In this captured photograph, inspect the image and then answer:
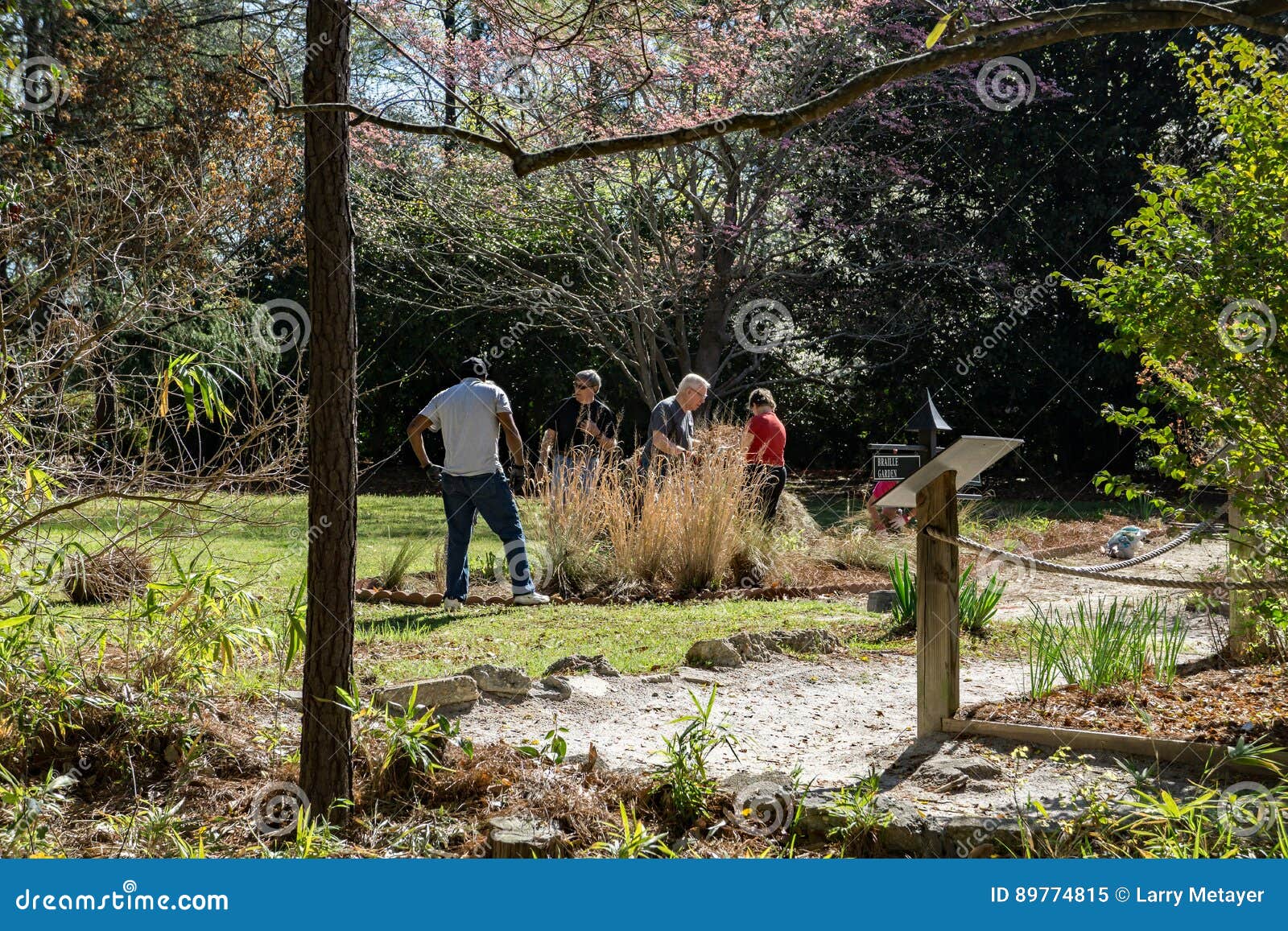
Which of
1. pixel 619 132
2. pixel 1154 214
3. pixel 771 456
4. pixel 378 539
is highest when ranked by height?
pixel 619 132

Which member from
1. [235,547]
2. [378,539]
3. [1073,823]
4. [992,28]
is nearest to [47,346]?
[992,28]

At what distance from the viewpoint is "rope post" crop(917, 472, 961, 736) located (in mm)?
4445

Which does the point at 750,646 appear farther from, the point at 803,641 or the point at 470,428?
the point at 470,428

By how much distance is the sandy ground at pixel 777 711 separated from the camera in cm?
444

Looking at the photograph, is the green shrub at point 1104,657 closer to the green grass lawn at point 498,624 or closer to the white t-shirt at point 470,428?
the green grass lawn at point 498,624

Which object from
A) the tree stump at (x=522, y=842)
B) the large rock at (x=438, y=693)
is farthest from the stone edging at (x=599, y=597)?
the tree stump at (x=522, y=842)

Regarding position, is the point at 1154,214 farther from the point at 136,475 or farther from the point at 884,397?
the point at 884,397

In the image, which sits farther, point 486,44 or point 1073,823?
point 486,44

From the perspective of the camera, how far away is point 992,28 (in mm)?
4129

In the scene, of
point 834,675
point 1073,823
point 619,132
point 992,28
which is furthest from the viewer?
point 619,132

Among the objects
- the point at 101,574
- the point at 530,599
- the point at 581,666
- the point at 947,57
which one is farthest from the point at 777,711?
the point at 530,599

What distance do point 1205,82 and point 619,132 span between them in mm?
9748

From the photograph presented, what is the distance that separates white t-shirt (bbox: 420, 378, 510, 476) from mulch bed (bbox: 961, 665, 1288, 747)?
4270 mm

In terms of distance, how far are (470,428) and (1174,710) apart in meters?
4.96
